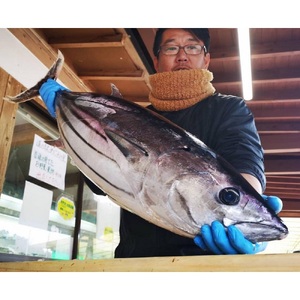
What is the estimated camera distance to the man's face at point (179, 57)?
129 cm

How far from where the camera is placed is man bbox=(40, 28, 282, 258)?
101 centimetres

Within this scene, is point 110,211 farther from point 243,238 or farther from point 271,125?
point 243,238

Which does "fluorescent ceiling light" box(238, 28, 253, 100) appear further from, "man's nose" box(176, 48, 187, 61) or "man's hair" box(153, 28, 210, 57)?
"man's nose" box(176, 48, 187, 61)

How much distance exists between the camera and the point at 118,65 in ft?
8.41

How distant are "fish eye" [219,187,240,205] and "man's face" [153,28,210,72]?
59cm

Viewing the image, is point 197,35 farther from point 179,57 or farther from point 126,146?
point 126,146

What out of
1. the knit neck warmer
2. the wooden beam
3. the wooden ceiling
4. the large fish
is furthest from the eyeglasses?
the wooden beam

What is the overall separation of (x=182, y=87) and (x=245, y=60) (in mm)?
1303

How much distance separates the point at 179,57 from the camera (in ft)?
4.26

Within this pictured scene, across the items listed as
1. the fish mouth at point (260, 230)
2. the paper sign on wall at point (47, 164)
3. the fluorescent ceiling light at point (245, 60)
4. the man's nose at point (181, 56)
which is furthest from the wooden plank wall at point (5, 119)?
the fish mouth at point (260, 230)

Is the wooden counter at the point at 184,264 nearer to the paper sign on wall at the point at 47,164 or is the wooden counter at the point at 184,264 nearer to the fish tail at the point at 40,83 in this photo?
the fish tail at the point at 40,83

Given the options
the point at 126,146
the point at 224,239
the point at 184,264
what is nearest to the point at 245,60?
the point at 126,146

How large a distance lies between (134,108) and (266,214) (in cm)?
47

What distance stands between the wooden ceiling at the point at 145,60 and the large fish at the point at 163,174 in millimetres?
1327
